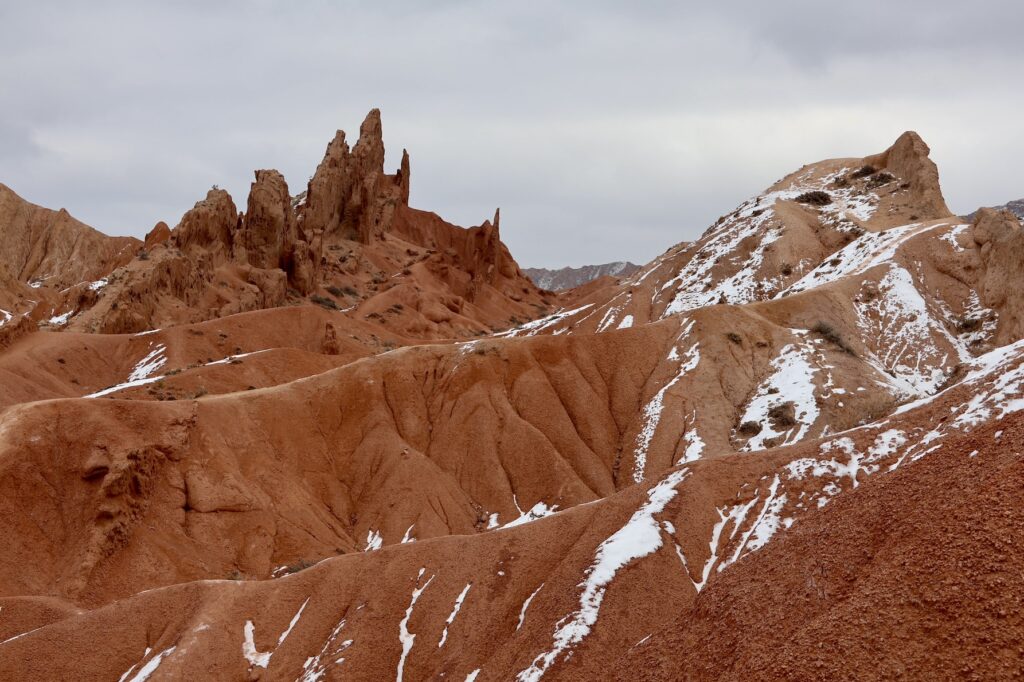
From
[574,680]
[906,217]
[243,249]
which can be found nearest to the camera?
[574,680]

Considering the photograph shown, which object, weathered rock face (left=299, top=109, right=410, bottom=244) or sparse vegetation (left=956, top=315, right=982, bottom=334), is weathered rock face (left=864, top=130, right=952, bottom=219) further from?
weathered rock face (left=299, top=109, right=410, bottom=244)

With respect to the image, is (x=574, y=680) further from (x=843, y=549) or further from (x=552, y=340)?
(x=552, y=340)

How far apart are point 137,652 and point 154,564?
1165cm

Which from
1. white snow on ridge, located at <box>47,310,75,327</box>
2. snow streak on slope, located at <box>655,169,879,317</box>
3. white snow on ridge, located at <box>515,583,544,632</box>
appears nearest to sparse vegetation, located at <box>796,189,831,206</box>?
snow streak on slope, located at <box>655,169,879,317</box>

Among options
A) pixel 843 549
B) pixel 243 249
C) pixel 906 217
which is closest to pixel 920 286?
pixel 906 217

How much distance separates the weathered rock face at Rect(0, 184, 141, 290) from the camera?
129250mm

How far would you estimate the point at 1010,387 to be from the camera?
76.9ft

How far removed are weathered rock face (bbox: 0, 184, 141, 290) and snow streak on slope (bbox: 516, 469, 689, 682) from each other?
117847mm

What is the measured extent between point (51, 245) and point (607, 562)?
13560cm

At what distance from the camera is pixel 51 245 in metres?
134

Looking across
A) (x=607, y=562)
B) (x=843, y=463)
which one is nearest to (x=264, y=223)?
(x=607, y=562)

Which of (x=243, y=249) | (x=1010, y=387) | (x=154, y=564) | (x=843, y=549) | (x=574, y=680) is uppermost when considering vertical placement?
(x=243, y=249)

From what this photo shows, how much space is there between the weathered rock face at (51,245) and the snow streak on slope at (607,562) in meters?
118

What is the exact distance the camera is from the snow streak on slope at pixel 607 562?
22.2 meters
